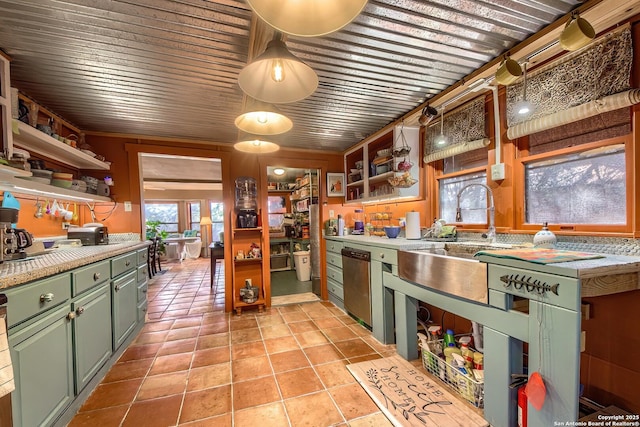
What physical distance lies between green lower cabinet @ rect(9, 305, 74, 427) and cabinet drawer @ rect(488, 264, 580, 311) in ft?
7.49

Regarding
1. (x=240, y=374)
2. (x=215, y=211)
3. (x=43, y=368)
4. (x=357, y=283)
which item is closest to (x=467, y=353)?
(x=357, y=283)

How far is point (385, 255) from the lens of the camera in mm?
2363

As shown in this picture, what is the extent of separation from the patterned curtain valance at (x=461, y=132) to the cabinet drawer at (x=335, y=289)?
188 cm

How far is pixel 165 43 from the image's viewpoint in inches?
63.2

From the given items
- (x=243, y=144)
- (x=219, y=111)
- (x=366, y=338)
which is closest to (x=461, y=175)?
(x=366, y=338)

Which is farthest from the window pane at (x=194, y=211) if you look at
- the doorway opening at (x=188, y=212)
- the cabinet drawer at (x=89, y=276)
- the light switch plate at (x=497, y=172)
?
the light switch plate at (x=497, y=172)

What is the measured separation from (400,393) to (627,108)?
2147mm

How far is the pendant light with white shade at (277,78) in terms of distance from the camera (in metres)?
1.15

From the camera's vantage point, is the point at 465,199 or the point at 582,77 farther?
the point at 465,199

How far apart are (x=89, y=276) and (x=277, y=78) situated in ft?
5.90

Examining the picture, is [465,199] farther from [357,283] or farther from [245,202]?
[245,202]

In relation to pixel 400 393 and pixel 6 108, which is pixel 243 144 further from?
Answer: pixel 400 393

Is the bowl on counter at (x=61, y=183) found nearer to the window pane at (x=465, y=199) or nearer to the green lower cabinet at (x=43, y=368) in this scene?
the green lower cabinet at (x=43, y=368)

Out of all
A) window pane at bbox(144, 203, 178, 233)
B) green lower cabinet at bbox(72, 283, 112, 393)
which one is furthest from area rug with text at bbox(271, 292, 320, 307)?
window pane at bbox(144, 203, 178, 233)
